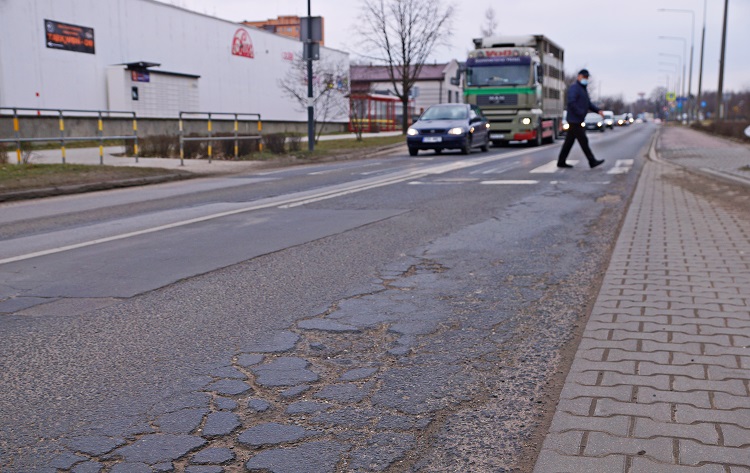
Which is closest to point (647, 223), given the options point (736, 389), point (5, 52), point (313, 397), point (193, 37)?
point (736, 389)

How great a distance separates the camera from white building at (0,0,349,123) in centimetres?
2809

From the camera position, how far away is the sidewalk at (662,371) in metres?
2.77

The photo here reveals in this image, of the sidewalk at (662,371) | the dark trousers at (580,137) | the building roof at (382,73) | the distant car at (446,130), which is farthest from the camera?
the building roof at (382,73)

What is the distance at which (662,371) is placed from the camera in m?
3.64

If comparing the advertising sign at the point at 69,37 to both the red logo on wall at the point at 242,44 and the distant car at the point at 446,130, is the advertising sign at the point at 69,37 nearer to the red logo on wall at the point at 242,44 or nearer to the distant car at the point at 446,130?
the red logo on wall at the point at 242,44

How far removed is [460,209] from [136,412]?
7.45 metres

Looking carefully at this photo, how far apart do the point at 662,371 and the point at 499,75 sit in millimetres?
25156

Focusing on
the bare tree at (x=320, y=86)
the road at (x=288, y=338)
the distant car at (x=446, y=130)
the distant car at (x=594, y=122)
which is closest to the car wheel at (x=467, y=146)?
the distant car at (x=446, y=130)

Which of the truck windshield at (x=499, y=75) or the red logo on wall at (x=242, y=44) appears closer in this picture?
the truck windshield at (x=499, y=75)

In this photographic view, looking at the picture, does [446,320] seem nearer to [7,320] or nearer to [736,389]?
[736,389]

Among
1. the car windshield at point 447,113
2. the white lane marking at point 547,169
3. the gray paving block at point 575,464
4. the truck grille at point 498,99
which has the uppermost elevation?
the truck grille at point 498,99

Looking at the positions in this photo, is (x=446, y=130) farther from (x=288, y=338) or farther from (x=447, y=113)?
(x=288, y=338)

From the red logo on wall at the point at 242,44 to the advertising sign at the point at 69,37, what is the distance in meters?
11.4

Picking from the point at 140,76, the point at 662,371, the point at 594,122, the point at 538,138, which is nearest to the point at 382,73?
the point at 594,122
